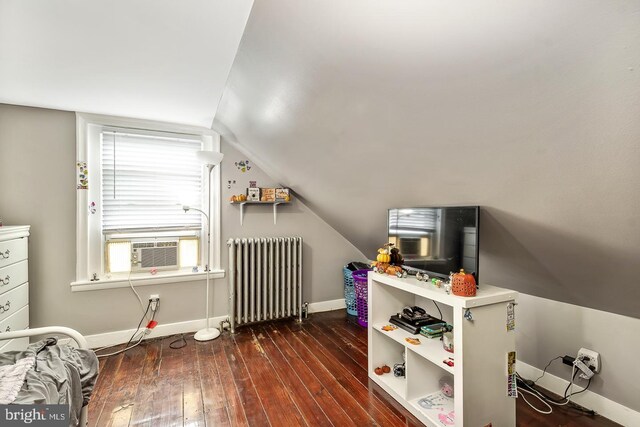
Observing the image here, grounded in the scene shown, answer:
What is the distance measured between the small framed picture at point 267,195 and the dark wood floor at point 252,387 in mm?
1398

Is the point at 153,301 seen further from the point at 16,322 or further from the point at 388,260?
the point at 388,260

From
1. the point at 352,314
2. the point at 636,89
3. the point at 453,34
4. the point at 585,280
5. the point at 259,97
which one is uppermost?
the point at 259,97

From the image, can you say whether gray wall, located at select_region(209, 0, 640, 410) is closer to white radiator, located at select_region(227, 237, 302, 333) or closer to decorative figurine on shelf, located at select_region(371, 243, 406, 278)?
decorative figurine on shelf, located at select_region(371, 243, 406, 278)

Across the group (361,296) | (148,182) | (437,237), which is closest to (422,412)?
(437,237)

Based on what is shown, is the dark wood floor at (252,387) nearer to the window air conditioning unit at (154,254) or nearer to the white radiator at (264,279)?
the white radiator at (264,279)

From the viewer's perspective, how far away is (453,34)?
0.83 metres

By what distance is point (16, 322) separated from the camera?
80.7 inches

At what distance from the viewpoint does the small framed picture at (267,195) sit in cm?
304

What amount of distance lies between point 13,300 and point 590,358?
3826mm

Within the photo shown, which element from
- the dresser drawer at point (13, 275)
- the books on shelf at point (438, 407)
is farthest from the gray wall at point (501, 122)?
the dresser drawer at point (13, 275)

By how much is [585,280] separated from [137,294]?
3384 millimetres

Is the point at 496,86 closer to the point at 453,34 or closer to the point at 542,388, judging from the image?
the point at 453,34

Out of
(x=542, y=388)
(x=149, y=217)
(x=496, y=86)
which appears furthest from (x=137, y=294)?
(x=542, y=388)

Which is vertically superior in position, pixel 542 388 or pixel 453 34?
pixel 453 34
